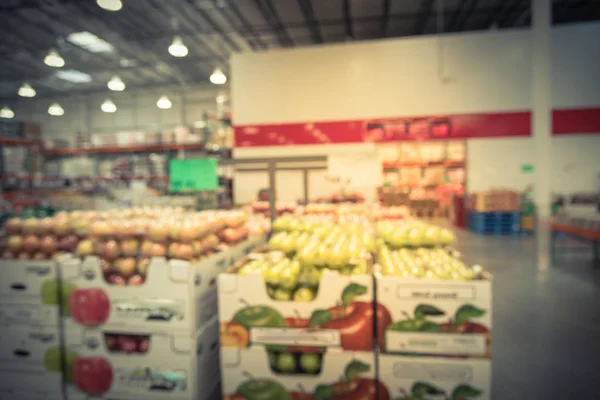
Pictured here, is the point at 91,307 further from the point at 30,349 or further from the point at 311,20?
the point at 311,20

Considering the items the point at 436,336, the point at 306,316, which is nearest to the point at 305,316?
the point at 306,316

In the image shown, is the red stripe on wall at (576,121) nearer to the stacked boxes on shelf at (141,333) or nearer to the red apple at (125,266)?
the stacked boxes on shelf at (141,333)

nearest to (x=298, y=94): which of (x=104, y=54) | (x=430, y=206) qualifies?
(x=430, y=206)

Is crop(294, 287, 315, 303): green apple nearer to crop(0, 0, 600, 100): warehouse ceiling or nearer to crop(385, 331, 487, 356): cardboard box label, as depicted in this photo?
crop(385, 331, 487, 356): cardboard box label

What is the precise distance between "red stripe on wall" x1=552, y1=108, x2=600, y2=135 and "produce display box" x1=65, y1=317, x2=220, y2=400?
33.4ft

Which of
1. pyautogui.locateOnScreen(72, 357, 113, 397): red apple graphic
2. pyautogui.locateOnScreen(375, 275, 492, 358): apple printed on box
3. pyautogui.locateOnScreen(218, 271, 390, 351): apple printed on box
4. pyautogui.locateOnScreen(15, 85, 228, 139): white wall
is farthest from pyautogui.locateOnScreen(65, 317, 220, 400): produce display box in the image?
pyautogui.locateOnScreen(15, 85, 228, 139): white wall

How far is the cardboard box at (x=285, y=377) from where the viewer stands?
193 centimetres

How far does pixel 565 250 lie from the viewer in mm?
7133

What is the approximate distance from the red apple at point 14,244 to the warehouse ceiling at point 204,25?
24.2 feet

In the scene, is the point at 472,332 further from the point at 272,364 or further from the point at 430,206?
the point at 430,206

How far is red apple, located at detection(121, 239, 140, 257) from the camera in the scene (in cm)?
250

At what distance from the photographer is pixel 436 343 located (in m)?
1.85

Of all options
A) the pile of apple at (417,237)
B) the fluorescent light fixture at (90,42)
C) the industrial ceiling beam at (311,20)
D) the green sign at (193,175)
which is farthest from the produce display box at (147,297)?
the fluorescent light fixture at (90,42)

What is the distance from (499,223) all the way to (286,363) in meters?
8.74
